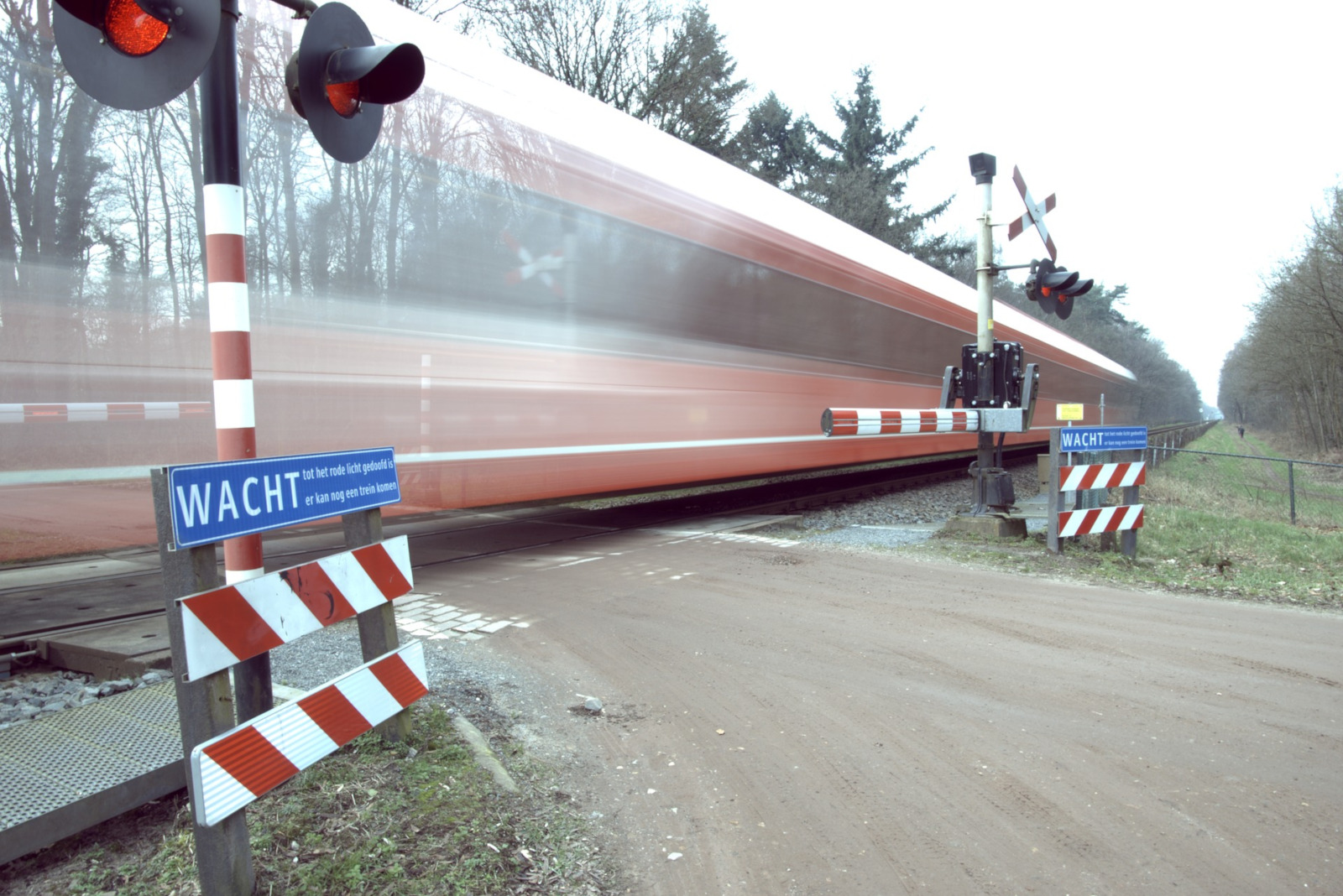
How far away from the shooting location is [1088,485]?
287 inches

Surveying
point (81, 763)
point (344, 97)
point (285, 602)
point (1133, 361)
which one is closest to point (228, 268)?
point (344, 97)

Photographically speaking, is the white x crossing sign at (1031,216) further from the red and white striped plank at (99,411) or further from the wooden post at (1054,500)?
the red and white striped plank at (99,411)

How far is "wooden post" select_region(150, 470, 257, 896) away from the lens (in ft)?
6.66

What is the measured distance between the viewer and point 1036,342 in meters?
19.8

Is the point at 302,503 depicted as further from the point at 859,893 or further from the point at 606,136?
A: the point at 606,136

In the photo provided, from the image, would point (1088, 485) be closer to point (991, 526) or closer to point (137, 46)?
point (991, 526)

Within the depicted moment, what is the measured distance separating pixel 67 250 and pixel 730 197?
19.4 feet

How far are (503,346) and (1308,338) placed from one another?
37.4m

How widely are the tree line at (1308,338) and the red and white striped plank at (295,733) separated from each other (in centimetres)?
3417

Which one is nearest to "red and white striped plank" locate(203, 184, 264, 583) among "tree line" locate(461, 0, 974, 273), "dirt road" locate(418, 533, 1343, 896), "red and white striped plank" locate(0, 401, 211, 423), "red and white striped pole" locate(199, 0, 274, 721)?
"red and white striped pole" locate(199, 0, 274, 721)

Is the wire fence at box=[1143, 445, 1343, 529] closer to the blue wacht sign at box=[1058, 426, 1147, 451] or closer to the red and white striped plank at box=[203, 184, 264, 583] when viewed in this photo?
the blue wacht sign at box=[1058, 426, 1147, 451]

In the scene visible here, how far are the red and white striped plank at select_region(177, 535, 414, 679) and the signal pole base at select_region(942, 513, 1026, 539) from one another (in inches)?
256

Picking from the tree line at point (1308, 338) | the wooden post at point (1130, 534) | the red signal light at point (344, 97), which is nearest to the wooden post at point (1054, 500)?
the wooden post at point (1130, 534)

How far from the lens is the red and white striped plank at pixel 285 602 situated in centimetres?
208
